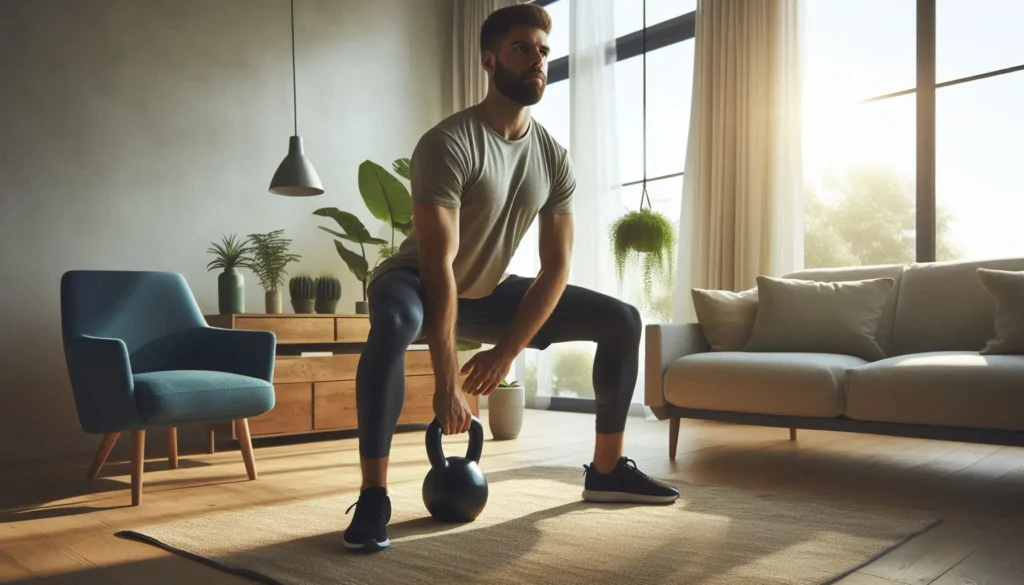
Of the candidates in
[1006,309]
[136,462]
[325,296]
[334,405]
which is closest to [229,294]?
[325,296]

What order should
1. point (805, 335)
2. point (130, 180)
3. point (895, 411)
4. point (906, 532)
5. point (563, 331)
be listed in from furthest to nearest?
point (130, 180), point (805, 335), point (895, 411), point (563, 331), point (906, 532)

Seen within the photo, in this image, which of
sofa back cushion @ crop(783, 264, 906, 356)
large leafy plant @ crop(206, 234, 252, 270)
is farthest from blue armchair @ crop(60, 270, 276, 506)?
sofa back cushion @ crop(783, 264, 906, 356)

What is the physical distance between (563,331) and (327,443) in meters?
2.05

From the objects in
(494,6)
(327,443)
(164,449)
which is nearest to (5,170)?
(164,449)

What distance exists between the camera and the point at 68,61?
3.91 m

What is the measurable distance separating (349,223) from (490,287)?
7.97 ft

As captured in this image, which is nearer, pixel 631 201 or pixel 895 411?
pixel 895 411

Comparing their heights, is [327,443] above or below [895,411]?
below

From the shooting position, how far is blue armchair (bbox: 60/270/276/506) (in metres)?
2.47

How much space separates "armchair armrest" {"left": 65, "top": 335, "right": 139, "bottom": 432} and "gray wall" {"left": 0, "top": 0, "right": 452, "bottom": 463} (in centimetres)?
131

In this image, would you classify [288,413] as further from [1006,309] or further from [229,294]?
[1006,309]

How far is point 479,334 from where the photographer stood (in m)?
2.16

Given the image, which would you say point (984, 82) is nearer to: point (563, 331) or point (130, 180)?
point (563, 331)

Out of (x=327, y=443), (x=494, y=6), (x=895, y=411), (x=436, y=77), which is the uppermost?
(x=494, y=6)
